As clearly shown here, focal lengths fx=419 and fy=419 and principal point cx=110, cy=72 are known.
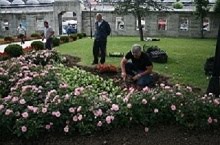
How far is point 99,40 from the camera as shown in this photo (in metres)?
15.8

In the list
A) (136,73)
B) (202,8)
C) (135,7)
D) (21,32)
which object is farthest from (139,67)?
(21,32)

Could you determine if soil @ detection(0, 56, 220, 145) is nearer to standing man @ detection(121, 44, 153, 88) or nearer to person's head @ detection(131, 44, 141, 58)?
person's head @ detection(131, 44, 141, 58)

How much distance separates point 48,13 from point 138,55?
1520 inches

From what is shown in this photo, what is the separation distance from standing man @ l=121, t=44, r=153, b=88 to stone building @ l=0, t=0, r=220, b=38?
102ft

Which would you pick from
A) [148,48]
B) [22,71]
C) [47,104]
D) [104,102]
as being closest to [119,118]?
[104,102]

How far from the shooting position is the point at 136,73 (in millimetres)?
10555

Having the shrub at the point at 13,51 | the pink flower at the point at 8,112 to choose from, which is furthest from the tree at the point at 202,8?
the pink flower at the point at 8,112

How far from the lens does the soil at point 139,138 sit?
6.39 m

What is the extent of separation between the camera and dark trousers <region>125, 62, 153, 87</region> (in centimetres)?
1034

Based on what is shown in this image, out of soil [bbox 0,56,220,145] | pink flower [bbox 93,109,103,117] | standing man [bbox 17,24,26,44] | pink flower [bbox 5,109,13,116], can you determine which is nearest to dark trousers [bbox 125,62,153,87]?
soil [bbox 0,56,220,145]

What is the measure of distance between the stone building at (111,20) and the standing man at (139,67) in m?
31.1

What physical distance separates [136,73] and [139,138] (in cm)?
421

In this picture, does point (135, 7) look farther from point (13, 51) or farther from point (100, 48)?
point (100, 48)

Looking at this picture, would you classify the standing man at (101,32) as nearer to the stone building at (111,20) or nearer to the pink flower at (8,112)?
the pink flower at (8,112)
